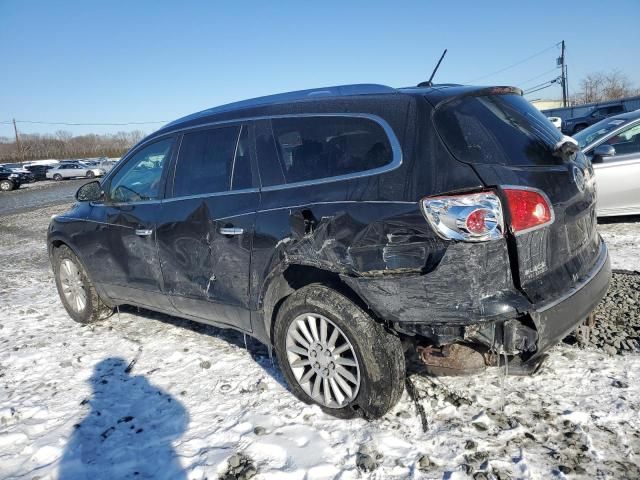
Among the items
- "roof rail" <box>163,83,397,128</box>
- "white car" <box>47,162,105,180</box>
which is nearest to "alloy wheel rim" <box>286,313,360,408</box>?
"roof rail" <box>163,83,397,128</box>

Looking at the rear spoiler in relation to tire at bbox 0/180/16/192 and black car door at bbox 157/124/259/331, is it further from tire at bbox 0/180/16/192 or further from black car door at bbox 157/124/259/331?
tire at bbox 0/180/16/192

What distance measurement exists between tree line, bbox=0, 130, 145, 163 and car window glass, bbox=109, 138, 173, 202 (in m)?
70.5

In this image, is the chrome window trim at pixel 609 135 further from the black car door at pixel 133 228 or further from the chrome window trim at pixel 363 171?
the black car door at pixel 133 228

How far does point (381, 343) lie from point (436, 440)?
1.98ft

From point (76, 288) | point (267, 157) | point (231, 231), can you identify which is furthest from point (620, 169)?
point (76, 288)

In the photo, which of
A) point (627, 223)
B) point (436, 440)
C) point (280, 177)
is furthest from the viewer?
point (627, 223)

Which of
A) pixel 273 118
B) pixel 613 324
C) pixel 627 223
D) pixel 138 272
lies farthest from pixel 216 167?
pixel 627 223

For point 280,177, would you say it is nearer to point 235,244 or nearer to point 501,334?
point 235,244

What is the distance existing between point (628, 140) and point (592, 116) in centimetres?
2221

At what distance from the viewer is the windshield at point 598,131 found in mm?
6742

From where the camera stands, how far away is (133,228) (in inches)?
159

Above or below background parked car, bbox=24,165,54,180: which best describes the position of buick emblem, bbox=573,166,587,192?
below

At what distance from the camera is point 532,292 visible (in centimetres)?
238

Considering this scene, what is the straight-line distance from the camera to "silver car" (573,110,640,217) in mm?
6477
